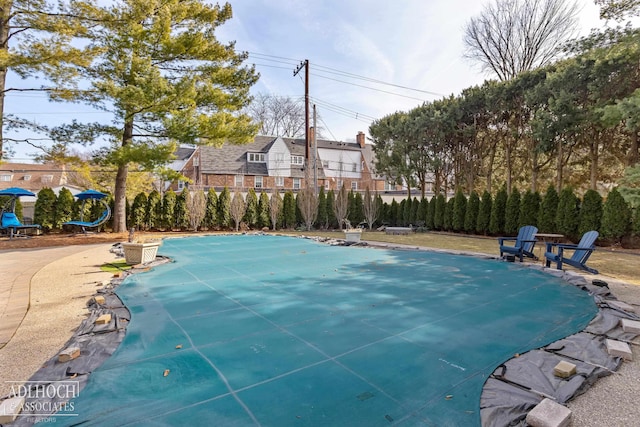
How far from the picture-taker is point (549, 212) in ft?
38.0

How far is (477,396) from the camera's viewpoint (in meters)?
2.22

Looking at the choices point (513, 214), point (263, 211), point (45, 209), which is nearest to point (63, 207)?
point (45, 209)

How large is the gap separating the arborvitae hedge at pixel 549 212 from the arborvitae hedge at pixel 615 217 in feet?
4.75

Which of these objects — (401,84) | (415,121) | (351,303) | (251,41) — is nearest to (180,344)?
(351,303)

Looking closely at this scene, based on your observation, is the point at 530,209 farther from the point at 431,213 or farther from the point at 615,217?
the point at 431,213

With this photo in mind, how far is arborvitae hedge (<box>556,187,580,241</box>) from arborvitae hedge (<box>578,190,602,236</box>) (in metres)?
0.23

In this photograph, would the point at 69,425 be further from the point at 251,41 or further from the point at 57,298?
the point at 251,41

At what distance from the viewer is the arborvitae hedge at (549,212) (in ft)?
37.8

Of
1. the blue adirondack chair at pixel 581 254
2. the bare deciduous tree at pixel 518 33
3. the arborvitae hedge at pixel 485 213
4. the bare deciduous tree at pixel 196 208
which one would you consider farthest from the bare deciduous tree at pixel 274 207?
the bare deciduous tree at pixel 518 33

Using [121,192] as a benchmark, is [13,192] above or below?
below

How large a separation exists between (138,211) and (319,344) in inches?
525

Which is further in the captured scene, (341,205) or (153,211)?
(341,205)

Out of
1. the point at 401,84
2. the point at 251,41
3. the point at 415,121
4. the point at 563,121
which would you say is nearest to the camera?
the point at 563,121

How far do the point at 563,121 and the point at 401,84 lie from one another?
10611 mm
